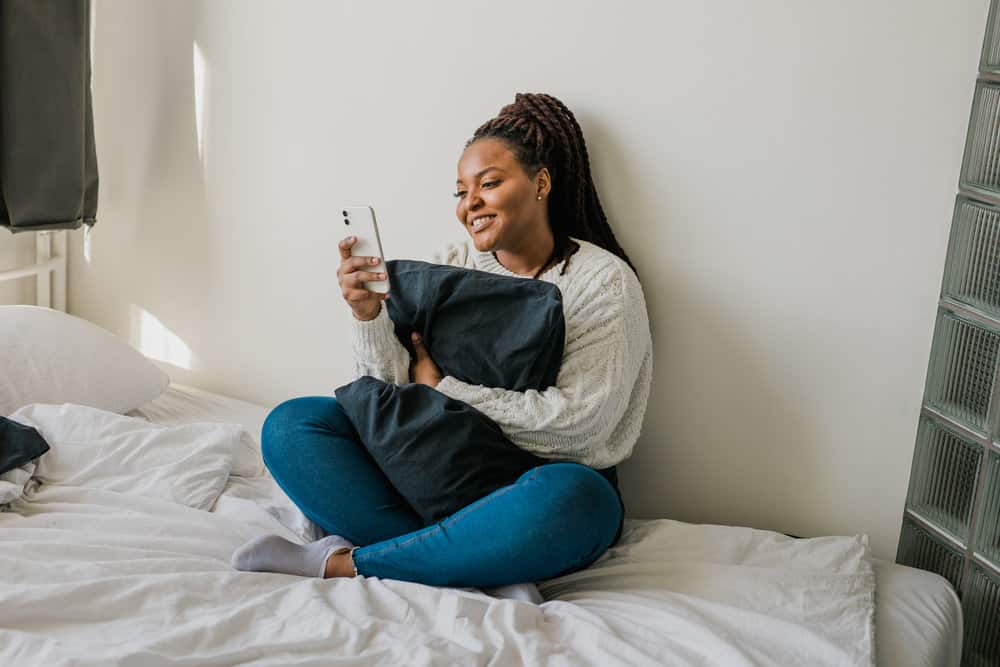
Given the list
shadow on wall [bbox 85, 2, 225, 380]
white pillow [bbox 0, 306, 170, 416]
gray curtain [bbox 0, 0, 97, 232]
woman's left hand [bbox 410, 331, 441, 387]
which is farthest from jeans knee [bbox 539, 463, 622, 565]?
gray curtain [bbox 0, 0, 97, 232]

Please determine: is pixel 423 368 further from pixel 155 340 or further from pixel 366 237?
pixel 155 340

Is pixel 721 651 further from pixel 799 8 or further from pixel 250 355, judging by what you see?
pixel 250 355

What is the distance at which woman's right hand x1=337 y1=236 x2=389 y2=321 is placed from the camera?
165 centimetres

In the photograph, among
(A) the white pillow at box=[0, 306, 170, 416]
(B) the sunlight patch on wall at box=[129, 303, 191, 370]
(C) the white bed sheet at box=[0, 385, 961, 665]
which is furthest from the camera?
(B) the sunlight patch on wall at box=[129, 303, 191, 370]

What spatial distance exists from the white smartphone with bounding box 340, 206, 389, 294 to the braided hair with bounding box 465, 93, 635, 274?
288 mm

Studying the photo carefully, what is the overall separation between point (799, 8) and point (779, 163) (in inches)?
9.5

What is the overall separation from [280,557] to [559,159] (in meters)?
0.82

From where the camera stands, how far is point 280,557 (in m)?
1.48

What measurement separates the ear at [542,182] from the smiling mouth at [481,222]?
0.09 metres

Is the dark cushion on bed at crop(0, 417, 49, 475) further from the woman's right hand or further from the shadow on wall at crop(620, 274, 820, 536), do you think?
the shadow on wall at crop(620, 274, 820, 536)

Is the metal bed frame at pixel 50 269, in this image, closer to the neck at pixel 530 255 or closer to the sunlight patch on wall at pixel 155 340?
the sunlight patch on wall at pixel 155 340

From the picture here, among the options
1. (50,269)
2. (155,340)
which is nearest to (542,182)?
(155,340)

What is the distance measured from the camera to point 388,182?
2105mm

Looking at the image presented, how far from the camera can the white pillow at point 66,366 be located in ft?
6.47
